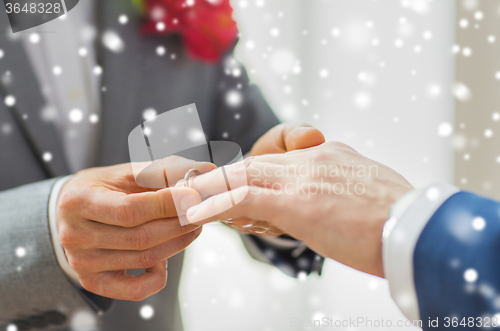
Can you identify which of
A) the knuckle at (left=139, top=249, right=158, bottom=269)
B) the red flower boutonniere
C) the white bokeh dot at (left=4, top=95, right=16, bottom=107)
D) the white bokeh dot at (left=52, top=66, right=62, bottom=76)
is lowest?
the knuckle at (left=139, top=249, right=158, bottom=269)

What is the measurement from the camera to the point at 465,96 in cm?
78

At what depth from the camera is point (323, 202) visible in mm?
350

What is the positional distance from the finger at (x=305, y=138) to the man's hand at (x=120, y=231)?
0.48 ft

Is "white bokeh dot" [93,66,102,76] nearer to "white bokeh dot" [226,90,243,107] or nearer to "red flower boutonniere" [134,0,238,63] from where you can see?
"red flower boutonniere" [134,0,238,63]

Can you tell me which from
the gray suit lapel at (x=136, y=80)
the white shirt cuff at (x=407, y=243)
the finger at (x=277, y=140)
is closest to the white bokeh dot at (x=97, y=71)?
the gray suit lapel at (x=136, y=80)

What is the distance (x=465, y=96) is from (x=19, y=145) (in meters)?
1.07

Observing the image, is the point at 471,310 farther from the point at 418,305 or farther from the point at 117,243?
the point at 117,243

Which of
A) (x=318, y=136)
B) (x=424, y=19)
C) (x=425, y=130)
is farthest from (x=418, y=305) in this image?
(x=424, y=19)

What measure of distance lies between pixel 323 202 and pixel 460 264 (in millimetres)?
142

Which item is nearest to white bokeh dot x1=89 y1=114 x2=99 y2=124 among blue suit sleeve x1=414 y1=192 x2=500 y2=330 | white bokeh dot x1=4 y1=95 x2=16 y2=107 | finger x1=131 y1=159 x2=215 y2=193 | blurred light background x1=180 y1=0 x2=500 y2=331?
white bokeh dot x1=4 y1=95 x2=16 y2=107

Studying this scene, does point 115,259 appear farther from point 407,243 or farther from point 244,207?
point 407,243

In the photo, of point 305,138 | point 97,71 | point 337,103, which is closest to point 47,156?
point 97,71

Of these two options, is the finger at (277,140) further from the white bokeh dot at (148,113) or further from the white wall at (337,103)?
the white wall at (337,103)

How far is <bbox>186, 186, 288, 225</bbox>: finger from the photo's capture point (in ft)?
1.14
